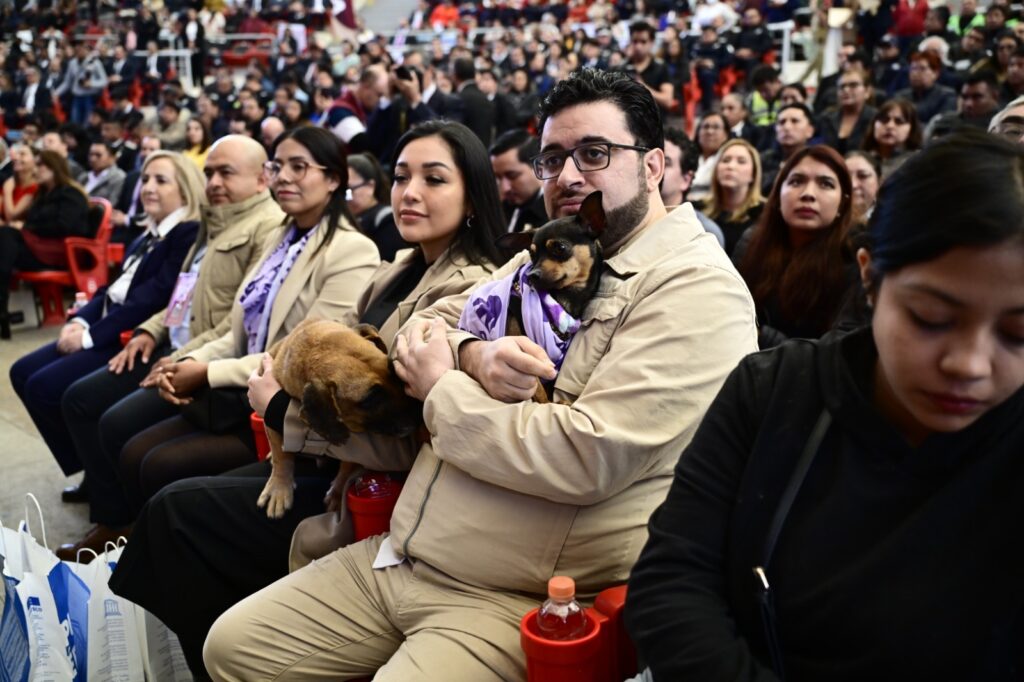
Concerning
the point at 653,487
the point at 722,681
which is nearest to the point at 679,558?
the point at 722,681

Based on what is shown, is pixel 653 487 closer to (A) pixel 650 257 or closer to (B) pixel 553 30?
(A) pixel 650 257

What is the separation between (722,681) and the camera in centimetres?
109

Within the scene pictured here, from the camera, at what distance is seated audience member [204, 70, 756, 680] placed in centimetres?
155

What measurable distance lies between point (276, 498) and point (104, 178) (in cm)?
770

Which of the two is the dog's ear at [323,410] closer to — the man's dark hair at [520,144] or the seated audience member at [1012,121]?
the seated audience member at [1012,121]

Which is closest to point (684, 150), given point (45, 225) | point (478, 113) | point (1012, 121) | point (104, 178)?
point (1012, 121)

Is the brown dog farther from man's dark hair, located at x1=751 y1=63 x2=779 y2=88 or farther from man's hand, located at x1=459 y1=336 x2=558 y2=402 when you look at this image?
man's dark hair, located at x1=751 y1=63 x2=779 y2=88

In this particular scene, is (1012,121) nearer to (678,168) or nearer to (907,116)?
(678,168)

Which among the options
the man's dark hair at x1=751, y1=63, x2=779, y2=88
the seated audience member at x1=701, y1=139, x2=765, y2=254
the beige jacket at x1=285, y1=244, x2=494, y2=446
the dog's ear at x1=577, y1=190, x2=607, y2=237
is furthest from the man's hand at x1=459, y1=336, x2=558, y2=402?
the man's dark hair at x1=751, y1=63, x2=779, y2=88

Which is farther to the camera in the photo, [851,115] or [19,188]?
[19,188]

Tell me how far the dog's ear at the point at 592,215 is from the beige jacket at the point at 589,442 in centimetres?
16

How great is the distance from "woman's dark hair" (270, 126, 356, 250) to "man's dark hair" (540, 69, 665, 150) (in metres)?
1.37

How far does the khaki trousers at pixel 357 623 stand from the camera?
1609mm

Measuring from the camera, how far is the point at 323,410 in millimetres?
1979
